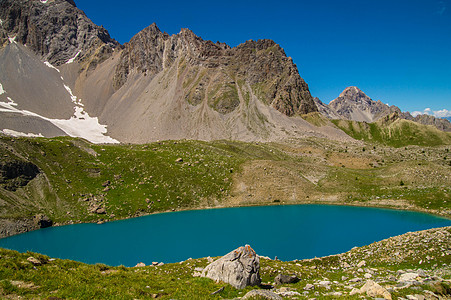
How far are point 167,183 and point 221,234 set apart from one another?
3406 centimetres

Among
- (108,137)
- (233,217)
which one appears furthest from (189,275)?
(108,137)

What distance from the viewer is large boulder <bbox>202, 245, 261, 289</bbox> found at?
66.5 ft

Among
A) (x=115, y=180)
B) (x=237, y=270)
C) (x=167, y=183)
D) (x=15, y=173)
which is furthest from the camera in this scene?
(x=167, y=183)

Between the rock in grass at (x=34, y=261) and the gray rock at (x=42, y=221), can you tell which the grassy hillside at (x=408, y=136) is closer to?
the gray rock at (x=42, y=221)

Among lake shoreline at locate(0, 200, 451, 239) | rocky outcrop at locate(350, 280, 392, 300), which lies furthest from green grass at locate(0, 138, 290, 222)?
rocky outcrop at locate(350, 280, 392, 300)

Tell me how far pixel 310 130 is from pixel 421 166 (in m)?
104

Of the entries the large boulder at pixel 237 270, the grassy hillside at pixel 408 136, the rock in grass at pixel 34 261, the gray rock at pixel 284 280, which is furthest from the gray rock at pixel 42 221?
the grassy hillside at pixel 408 136

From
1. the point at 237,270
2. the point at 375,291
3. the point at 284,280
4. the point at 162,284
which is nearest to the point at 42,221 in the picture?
the point at 162,284

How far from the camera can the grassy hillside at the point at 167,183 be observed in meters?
68.2

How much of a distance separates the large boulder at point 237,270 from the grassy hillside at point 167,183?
55.3 metres

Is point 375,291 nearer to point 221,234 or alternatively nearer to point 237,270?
point 237,270

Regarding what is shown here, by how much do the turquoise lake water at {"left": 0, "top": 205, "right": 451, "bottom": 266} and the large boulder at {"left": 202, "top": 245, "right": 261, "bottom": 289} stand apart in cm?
2165

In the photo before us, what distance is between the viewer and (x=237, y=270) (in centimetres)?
2061

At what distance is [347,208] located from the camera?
7438cm
